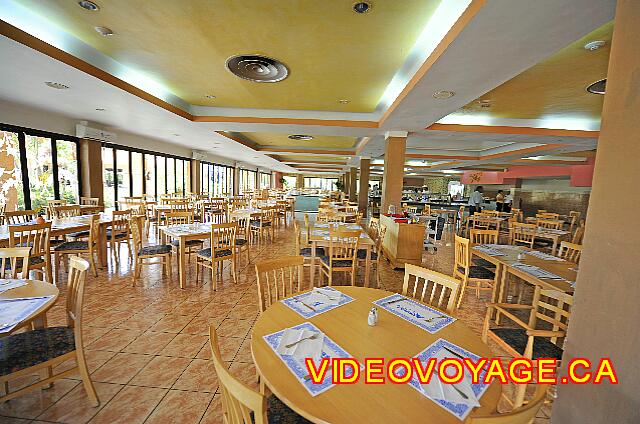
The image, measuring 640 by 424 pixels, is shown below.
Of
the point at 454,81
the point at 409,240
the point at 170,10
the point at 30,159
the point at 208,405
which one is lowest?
the point at 208,405

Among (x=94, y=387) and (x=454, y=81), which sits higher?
(x=454, y=81)

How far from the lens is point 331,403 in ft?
2.96

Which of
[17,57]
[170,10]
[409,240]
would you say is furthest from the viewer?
[409,240]

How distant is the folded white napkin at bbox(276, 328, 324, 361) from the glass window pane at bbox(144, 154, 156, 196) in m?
9.67

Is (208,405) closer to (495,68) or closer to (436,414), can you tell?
(436,414)

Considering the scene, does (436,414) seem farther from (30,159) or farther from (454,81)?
(30,159)

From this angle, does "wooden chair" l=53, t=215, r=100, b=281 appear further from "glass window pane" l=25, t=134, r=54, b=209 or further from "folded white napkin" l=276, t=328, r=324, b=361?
"folded white napkin" l=276, t=328, r=324, b=361

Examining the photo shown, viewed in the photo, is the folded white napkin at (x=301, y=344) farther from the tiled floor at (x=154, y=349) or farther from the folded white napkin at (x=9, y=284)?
the folded white napkin at (x=9, y=284)

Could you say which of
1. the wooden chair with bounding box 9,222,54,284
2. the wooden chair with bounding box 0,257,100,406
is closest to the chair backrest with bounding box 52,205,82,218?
the wooden chair with bounding box 9,222,54,284

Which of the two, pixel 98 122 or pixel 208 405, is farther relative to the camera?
pixel 98 122

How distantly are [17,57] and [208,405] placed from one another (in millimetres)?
4027

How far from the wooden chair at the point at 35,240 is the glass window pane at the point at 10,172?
3.03 metres

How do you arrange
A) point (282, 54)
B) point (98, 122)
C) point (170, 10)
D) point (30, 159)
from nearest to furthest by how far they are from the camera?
point (170, 10) → point (282, 54) → point (30, 159) → point (98, 122)

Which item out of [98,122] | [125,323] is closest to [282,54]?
[125,323]
